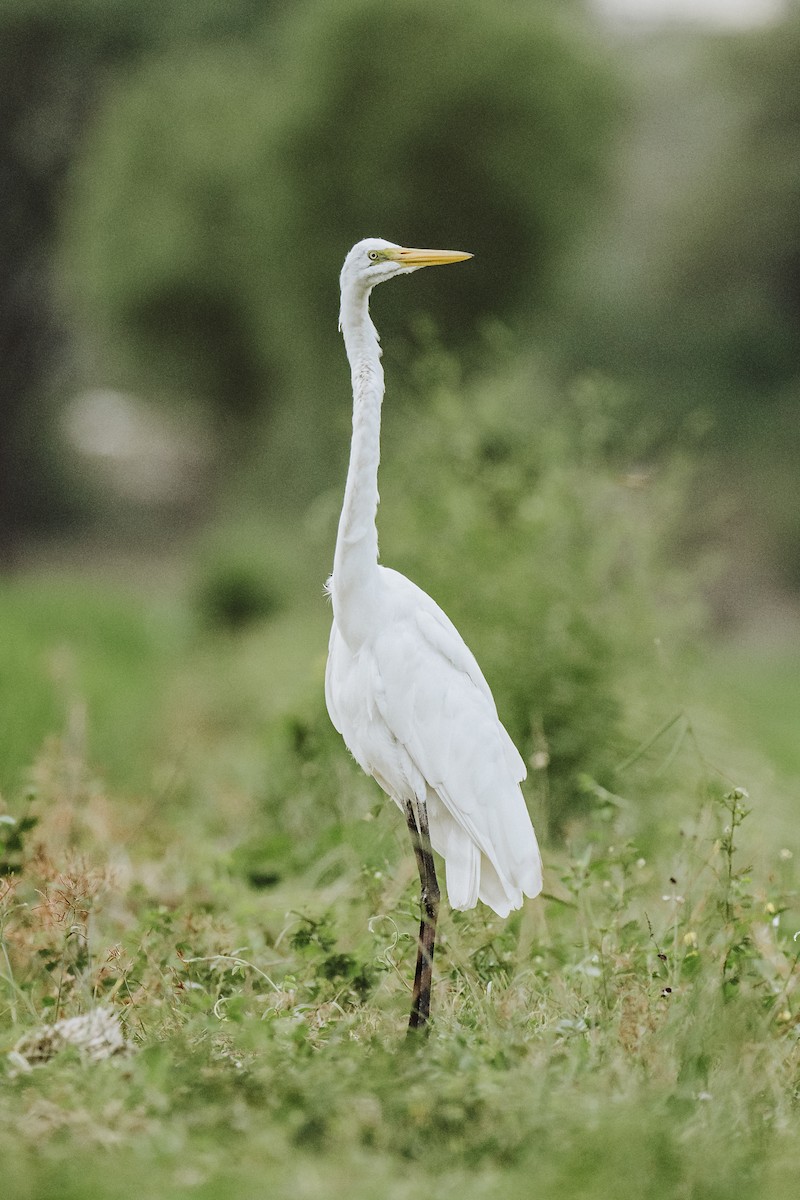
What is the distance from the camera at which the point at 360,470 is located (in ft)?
9.03

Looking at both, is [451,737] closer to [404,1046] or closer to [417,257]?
[404,1046]

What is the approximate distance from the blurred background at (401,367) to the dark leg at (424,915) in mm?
571

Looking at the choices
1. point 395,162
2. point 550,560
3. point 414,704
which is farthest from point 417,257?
point 395,162

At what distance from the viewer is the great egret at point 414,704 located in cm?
276

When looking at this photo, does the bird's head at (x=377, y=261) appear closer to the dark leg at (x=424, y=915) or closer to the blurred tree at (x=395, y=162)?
the dark leg at (x=424, y=915)

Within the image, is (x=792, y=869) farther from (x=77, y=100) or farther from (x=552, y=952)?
(x=77, y=100)

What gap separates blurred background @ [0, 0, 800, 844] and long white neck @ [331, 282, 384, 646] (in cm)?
90

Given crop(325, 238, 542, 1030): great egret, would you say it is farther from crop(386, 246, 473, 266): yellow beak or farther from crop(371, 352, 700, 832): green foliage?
crop(371, 352, 700, 832): green foliage

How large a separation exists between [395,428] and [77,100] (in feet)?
43.3

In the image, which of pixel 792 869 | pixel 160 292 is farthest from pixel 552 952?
pixel 160 292

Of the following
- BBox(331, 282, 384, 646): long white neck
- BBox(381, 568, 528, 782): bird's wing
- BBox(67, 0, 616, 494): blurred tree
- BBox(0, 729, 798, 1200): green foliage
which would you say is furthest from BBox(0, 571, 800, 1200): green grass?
BBox(67, 0, 616, 494): blurred tree

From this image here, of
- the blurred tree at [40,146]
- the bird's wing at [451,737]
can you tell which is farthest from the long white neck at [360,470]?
the blurred tree at [40,146]

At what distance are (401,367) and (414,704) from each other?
751 centimetres

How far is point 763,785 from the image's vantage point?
466cm
